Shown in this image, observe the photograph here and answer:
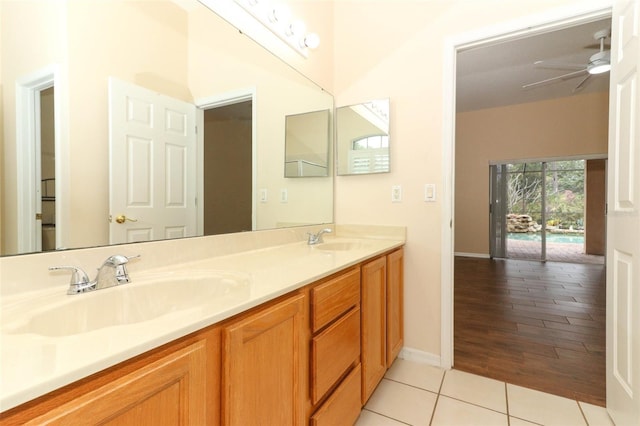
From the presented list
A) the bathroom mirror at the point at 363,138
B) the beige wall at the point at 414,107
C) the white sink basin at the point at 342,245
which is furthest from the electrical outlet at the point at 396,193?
the white sink basin at the point at 342,245

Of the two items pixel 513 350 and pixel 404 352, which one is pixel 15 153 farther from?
pixel 513 350

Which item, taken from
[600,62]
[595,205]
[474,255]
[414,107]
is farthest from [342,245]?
[595,205]

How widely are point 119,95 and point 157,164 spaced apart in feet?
0.85

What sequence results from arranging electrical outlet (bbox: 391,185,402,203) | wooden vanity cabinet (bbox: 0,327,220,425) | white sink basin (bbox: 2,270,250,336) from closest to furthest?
wooden vanity cabinet (bbox: 0,327,220,425) < white sink basin (bbox: 2,270,250,336) < electrical outlet (bbox: 391,185,402,203)

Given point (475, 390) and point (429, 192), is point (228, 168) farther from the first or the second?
point (475, 390)

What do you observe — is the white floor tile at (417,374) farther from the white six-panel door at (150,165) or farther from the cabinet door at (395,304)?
the white six-panel door at (150,165)

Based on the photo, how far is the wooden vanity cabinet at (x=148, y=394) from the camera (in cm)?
42

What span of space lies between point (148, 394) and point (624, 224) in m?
1.88

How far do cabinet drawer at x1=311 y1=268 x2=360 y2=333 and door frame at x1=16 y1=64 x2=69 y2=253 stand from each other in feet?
2.63

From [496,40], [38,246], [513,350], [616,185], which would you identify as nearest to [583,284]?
[513,350]

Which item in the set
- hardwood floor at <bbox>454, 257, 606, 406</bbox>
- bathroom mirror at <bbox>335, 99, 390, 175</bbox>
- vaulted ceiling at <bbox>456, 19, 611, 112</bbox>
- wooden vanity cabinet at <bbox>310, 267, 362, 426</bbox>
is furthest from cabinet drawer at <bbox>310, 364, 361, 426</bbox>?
vaulted ceiling at <bbox>456, 19, 611, 112</bbox>

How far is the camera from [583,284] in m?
3.86

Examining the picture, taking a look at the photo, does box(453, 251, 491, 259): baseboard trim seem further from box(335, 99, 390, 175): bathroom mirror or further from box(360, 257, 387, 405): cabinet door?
box(360, 257, 387, 405): cabinet door

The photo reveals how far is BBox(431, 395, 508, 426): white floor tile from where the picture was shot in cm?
142
